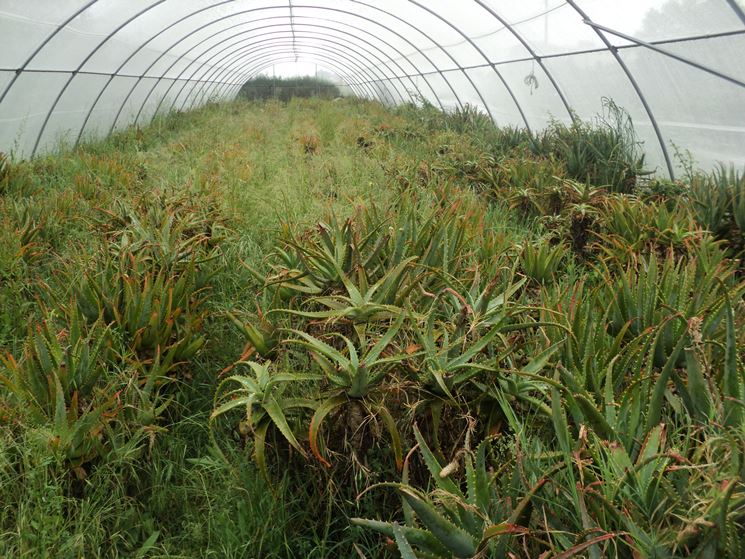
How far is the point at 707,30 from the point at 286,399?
5.66 meters

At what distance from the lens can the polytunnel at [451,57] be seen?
6160mm

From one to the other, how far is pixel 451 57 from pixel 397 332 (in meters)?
11.5

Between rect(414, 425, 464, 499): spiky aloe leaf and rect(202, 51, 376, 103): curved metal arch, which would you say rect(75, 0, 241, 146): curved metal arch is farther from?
rect(202, 51, 376, 103): curved metal arch

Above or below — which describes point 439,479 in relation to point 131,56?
below

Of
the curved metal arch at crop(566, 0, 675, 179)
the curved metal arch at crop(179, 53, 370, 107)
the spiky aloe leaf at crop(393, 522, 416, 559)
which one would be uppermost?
the curved metal arch at crop(179, 53, 370, 107)

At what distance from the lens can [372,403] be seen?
2.40 meters

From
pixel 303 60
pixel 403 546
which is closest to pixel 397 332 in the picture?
pixel 403 546

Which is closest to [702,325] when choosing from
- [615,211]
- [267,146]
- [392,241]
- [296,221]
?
[392,241]

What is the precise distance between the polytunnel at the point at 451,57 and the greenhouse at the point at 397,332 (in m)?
0.06

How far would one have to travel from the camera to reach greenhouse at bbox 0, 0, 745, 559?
1.82m

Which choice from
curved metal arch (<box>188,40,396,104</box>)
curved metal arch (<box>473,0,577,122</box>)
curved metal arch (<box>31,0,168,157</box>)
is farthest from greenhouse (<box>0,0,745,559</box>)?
curved metal arch (<box>188,40,396,104</box>)

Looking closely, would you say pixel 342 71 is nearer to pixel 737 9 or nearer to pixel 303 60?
pixel 303 60

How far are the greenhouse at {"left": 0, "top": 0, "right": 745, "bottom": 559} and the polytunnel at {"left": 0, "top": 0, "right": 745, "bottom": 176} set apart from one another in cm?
6

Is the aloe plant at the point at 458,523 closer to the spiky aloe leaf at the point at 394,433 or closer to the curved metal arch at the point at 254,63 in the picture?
the spiky aloe leaf at the point at 394,433
